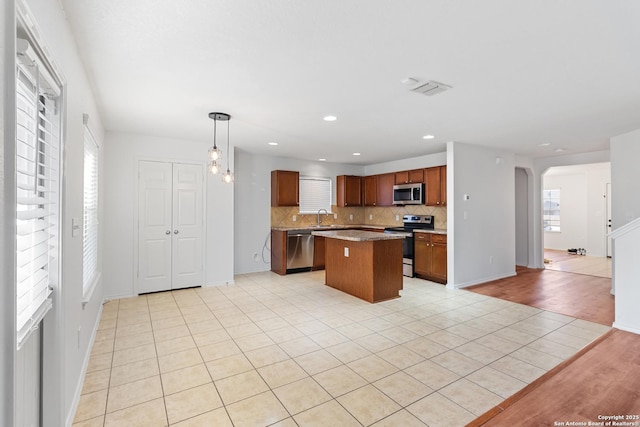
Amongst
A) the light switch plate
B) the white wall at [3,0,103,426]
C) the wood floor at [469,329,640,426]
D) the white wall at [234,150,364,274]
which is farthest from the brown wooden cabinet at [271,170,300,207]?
the wood floor at [469,329,640,426]

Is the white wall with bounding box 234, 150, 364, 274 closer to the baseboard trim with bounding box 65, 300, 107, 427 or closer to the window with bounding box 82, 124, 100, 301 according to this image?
the window with bounding box 82, 124, 100, 301

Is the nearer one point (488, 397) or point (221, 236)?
point (488, 397)

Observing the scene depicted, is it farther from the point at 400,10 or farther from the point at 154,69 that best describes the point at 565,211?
the point at 154,69

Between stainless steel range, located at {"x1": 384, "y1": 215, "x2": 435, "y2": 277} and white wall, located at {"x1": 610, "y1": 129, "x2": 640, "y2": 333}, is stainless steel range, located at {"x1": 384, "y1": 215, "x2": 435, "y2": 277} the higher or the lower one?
the lower one

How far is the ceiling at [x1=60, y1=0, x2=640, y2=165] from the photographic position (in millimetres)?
1813

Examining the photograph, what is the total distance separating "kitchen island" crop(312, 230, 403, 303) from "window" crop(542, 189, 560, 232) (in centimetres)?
799

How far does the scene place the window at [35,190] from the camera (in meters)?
1.30

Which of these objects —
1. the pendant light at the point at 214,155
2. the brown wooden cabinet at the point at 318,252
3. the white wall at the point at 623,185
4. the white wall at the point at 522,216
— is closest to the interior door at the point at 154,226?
the pendant light at the point at 214,155

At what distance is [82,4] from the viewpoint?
1764 mm

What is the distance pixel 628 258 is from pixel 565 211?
7199 millimetres

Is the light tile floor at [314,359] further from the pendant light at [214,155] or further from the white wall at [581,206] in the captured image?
the white wall at [581,206]

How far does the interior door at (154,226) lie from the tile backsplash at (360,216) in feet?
7.67

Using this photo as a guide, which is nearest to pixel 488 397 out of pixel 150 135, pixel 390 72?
pixel 390 72

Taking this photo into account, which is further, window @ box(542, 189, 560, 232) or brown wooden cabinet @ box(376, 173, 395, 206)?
window @ box(542, 189, 560, 232)
